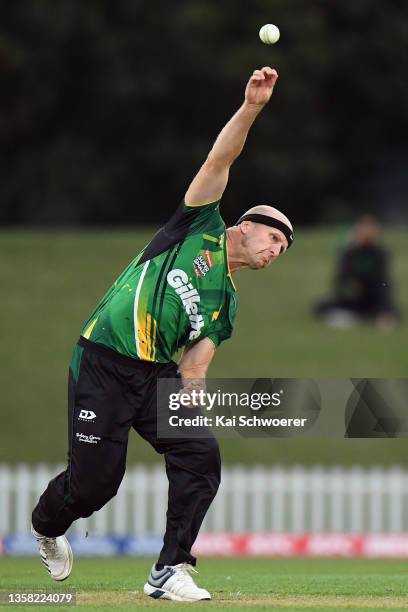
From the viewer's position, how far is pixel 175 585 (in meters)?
6.88

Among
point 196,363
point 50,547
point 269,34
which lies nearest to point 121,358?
point 196,363

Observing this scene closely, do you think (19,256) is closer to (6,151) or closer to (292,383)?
(6,151)

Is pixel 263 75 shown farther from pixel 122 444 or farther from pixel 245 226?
pixel 122 444

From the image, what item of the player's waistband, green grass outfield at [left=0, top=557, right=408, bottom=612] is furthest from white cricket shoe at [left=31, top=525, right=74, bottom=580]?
the player's waistband

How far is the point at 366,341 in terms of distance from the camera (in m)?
23.3

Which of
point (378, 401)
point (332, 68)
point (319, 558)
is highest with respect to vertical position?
point (332, 68)

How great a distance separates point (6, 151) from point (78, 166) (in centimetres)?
197

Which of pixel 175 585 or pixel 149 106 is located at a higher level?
pixel 149 106

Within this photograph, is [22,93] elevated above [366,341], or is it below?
above

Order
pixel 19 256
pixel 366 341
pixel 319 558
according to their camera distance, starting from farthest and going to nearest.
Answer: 1. pixel 19 256
2. pixel 366 341
3. pixel 319 558

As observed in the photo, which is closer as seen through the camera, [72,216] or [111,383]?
[111,383]

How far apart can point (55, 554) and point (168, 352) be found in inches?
49.5

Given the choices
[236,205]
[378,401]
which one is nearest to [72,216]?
[236,205]

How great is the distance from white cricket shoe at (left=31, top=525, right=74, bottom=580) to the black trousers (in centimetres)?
40
